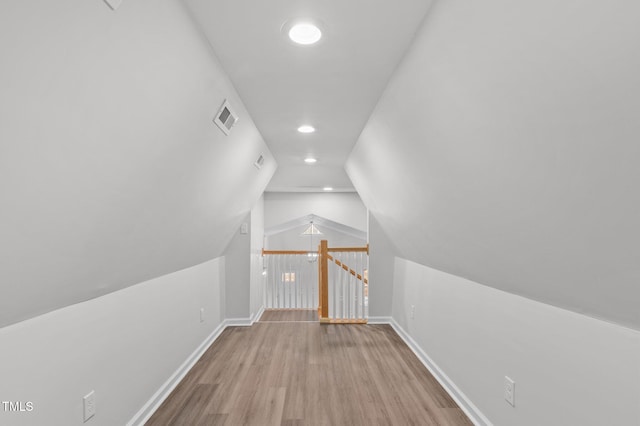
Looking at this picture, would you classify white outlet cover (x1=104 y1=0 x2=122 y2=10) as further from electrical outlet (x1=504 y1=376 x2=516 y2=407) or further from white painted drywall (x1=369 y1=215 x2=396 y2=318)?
white painted drywall (x1=369 y1=215 x2=396 y2=318)

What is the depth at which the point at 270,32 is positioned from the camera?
1662 mm

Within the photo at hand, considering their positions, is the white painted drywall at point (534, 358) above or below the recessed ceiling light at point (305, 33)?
below

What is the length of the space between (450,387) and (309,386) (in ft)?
3.87

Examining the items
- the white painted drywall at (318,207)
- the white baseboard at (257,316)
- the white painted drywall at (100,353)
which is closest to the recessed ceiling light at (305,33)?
the white painted drywall at (100,353)

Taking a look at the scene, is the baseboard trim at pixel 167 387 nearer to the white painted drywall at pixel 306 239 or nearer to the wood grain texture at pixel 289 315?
the wood grain texture at pixel 289 315

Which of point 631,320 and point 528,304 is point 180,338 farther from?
point 631,320

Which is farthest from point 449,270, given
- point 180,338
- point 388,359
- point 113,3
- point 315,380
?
point 113,3

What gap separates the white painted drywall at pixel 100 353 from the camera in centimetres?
148

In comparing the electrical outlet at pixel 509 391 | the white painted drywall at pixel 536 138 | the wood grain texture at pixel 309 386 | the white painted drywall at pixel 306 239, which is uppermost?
the white painted drywall at pixel 536 138

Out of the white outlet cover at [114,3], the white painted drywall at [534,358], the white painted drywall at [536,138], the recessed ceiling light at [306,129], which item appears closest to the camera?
the white painted drywall at [536,138]

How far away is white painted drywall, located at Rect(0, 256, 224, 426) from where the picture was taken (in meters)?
1.48

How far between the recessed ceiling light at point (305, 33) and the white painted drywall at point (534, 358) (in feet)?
5.90

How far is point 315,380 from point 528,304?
1.95 metres

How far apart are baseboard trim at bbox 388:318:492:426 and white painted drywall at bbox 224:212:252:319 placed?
2.22 metres
